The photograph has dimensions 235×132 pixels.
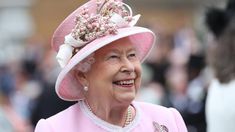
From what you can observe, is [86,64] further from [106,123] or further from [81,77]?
[106,123]


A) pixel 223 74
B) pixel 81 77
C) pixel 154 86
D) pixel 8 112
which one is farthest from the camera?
pixel 154 86

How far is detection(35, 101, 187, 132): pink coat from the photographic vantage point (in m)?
5.97

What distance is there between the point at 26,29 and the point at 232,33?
88.0 ft

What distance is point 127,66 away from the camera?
5844mm

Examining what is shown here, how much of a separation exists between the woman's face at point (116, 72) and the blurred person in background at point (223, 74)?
6.18ft

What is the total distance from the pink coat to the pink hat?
0.12 meters

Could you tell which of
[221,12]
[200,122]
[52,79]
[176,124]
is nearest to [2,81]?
[52,79]

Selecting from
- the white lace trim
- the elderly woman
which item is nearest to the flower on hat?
the elderly woman

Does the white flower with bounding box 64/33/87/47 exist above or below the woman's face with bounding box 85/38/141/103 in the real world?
above

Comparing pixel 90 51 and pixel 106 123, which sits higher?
pixel 90 51

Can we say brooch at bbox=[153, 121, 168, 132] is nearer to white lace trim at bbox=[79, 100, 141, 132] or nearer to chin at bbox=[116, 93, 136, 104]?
white lace trim at bbox=[79, 100, 141, 132]

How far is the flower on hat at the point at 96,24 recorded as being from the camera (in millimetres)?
5898

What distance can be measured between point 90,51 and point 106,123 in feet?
1.35

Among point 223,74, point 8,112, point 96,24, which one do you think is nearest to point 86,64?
point 96,24
